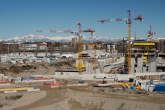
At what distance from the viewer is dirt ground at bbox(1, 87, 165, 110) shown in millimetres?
13633

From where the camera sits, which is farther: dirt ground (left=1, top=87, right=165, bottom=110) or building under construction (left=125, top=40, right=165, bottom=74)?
building under construction (left=125, top=40, right=165, bottom=74)

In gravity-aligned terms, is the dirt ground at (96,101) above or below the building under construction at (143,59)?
below

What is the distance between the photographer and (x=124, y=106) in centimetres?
1381

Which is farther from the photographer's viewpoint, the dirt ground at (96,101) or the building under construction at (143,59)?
the building under construction at (143,59)

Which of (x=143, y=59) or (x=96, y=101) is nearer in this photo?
(x=96, y=101)

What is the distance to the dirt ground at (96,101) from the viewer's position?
44.7 ft

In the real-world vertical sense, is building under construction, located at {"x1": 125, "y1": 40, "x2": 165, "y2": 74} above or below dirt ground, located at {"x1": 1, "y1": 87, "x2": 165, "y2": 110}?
above

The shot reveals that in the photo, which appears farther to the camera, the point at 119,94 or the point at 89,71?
the point at 89,71

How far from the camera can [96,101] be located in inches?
571

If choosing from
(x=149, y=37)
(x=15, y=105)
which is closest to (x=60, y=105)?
(x=15, y=105)

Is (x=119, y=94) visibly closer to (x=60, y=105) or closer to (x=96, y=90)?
(x=96, y=90)

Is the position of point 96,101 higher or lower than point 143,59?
lower

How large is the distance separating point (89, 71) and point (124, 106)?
Answer: 12838 millimetres

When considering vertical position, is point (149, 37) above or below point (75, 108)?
above
